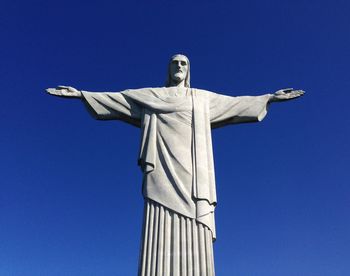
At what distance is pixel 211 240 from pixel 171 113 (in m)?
3.71

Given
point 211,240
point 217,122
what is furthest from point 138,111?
point 211,240

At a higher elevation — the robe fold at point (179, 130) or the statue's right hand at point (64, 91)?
the statue's right hand at point (64, 91)

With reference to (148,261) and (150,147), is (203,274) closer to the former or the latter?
(148,261)

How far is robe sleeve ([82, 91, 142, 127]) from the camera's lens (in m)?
14.2

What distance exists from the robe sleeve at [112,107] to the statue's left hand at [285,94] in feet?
12.8

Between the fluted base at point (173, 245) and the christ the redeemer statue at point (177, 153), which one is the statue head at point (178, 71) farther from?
the fluted base at point (173, 245)

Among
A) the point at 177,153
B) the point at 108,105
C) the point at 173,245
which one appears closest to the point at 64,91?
the point at 108,105

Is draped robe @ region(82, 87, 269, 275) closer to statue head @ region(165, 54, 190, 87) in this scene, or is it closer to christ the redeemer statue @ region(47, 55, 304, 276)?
christ the redeemer statue @ region(47, 55, 304, 276)

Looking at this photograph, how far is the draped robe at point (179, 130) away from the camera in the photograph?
489 inches

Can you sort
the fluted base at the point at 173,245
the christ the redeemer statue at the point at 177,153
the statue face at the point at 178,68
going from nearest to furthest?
the fluted base at the point at 173,245 < the christ the redeemer statue at the point at 177,153 < the statue face at the point at 178,68

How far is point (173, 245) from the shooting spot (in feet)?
38.9

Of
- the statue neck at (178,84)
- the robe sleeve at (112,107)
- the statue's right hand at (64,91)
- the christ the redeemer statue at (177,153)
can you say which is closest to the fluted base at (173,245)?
the christ the redeemer statue at (177,153)

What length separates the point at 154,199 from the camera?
12.5 m

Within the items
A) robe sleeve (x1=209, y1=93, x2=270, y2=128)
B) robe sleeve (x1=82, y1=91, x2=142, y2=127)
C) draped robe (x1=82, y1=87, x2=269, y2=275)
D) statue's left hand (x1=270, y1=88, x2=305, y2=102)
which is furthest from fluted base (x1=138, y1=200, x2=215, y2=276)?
statue's left hand (x1=270, y1=88, x2=305, y2=102)
